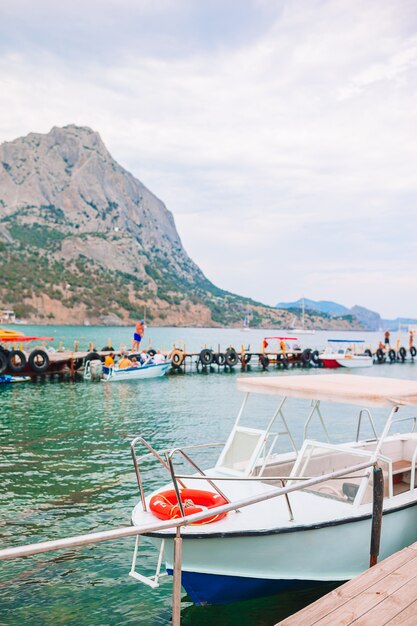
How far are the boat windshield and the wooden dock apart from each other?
2.06m

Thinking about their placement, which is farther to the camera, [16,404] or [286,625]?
[16,404]

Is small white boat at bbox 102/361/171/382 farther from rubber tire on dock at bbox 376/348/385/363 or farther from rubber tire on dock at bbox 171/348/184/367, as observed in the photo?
rubber tire on dock at bbox 376/348/385/363

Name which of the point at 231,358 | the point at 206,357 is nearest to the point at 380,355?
the point at 231,358

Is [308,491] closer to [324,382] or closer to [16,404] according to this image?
[324,382]

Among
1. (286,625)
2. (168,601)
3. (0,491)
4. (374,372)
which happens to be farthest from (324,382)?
(374,372)

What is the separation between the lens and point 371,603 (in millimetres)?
5273

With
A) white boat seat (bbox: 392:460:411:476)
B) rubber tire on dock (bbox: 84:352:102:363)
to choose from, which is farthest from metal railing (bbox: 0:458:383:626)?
rubber tire on dock (bbox: 84:352:102:363)

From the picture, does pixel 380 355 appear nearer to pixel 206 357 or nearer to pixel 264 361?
pixel 264 361

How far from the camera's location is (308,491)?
8727 millimetres

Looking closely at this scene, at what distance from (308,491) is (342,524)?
3.96 ft

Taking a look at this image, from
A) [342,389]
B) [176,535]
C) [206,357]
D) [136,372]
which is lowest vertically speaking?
[136,372]

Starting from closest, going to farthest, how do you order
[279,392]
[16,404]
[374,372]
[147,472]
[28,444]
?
[279,392] → [147,472] → [28,444] → [16,404] → [374,372]

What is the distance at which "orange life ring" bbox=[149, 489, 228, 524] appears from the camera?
7.29 m

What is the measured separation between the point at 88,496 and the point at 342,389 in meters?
7.55
